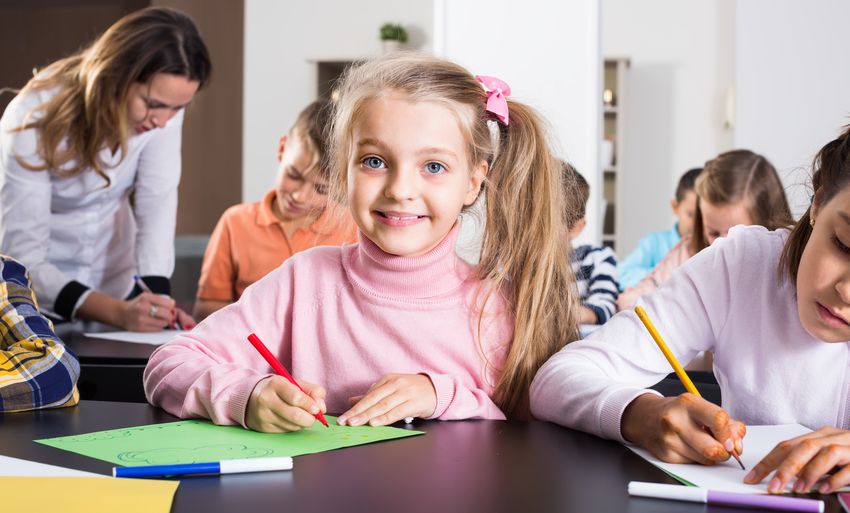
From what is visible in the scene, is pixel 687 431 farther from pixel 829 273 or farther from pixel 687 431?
pixel 829 273

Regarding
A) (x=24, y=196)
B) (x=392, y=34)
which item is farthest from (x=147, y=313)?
(x=392, y=34)

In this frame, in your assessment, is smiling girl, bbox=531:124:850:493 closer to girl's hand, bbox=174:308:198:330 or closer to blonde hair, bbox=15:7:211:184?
girl's hand, bbox=174:308:198:330

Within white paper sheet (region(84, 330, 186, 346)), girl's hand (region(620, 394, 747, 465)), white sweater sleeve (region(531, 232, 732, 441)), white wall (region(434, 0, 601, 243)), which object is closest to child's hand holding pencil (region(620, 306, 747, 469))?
girl's hand (region(620, 394, 747, 465))

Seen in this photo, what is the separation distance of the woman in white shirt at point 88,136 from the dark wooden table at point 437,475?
1.09 m

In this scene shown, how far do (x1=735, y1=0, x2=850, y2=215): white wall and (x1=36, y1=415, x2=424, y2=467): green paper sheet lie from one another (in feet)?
7.10

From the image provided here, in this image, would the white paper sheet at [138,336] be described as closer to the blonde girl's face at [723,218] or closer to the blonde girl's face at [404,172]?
the blonde girl's face at [404,172]

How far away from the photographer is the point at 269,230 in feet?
8.32

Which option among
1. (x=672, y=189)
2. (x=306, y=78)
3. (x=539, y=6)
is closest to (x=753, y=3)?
(x=539, y=6)

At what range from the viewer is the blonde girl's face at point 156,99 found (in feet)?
6.84

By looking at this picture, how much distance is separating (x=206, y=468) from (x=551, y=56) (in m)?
1.98

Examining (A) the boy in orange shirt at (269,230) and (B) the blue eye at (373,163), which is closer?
(B) the blue eye at (373,163)

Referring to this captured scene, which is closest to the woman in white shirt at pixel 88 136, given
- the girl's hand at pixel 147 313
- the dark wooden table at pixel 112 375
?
the girl's hand at pixel 147 313

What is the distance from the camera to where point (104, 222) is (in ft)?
7.53

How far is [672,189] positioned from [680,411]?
214 inches
